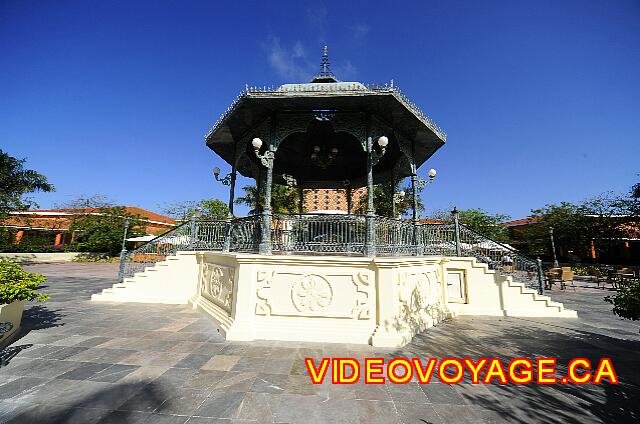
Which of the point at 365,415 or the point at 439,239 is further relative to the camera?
the point at 439,239

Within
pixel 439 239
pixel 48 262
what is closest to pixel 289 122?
pixel 439 239

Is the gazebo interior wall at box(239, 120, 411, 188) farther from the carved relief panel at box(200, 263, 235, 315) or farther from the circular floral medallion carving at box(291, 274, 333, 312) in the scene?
the circular floral medallion carving at box(291, 274, 333, 312)

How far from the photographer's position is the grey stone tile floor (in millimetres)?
2992

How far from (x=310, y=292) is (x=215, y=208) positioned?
109ft

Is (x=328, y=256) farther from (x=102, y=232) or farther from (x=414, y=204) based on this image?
(x=102, y=232)

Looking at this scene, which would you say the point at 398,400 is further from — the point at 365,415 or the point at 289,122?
the point at 289,122

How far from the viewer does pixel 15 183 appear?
840 inches

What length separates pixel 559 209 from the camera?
26.3 m

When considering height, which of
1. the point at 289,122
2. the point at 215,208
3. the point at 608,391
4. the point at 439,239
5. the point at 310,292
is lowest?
the point at 608,391

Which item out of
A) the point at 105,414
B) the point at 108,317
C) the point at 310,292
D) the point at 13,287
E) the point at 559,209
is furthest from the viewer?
the point at 559,209

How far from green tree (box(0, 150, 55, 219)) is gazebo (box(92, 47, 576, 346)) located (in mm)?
19871

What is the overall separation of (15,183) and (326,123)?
2867 centimetres

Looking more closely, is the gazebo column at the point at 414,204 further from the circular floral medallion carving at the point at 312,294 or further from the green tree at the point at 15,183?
the green tree at the point at 15,183

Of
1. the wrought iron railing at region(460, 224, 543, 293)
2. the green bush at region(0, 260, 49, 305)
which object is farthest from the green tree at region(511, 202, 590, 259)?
the green bush at region(0, 260, 49, 305)
